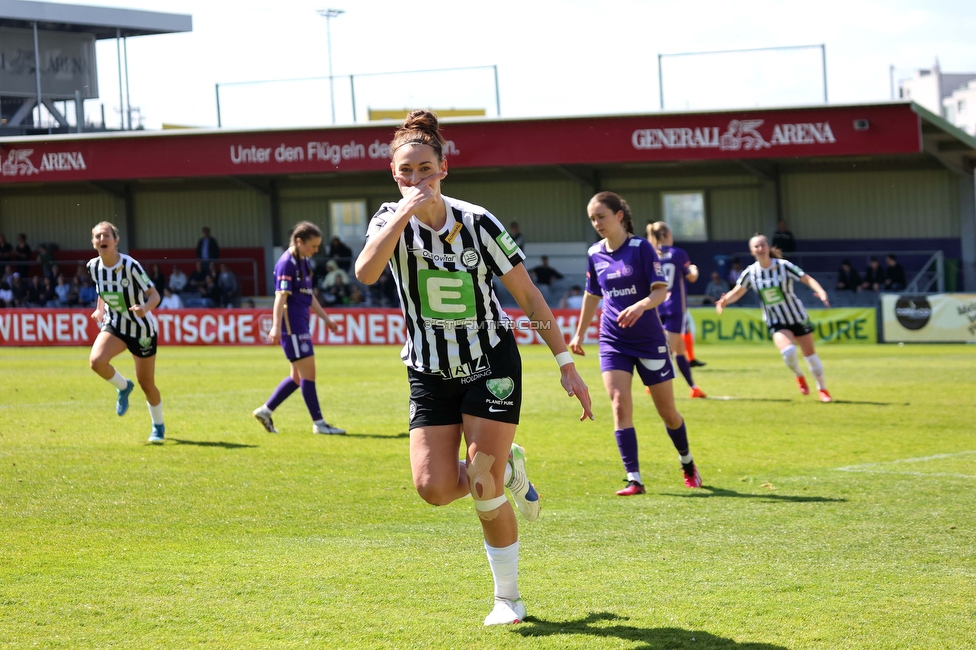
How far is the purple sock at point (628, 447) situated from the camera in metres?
8.00

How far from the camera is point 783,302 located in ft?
46.1

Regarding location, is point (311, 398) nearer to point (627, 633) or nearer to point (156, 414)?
point (156, 414)

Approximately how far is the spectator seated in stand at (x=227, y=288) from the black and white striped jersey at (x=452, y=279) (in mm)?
26470

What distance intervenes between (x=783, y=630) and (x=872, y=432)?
695 centimetres

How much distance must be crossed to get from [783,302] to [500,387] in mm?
9997

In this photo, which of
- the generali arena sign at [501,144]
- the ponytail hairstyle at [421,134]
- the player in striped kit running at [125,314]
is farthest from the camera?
the generali arena sign at [501,144]

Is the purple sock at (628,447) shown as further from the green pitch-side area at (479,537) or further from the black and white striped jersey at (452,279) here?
the black and white striped jersey at (452,279)

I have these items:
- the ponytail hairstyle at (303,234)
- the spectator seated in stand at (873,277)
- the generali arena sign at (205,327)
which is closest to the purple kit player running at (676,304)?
the ponytail hairstyle at (303,234)

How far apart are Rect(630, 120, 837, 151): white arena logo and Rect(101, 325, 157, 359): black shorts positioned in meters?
20.6

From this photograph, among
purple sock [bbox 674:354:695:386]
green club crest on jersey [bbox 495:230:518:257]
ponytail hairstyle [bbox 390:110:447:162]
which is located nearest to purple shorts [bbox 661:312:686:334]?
purple sock [bbox 674:354:695:386]

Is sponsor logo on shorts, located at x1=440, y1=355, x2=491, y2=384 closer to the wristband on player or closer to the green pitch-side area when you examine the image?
the wristband on player

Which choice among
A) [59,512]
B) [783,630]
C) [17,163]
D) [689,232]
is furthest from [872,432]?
[17,163]

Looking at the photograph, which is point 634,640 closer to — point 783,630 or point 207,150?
point 783,630

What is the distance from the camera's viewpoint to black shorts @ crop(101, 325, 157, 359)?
10.8 meters
